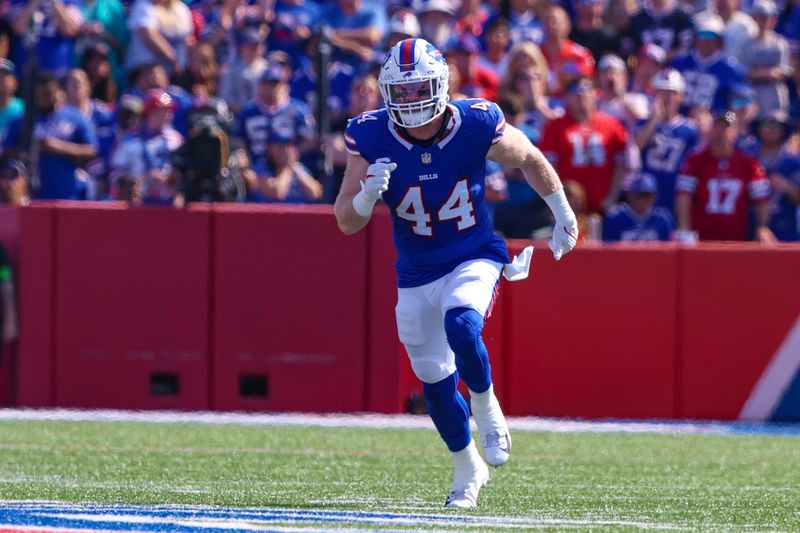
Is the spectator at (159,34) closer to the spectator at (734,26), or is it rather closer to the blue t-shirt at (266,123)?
the blue t-shirt at (266,123)

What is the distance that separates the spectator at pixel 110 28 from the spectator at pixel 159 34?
0.11 m

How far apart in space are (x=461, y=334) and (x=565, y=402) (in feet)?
17.3

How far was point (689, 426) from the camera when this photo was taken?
11.2 metres

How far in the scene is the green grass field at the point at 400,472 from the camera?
21.8 ft

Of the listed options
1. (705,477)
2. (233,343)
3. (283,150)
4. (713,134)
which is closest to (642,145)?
(713,134)

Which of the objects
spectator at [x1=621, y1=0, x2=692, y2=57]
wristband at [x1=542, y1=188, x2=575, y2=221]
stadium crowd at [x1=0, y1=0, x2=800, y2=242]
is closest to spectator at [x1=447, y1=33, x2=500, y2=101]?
stadium crowd at [x1=0, y1=0, x2=800, y2=242]

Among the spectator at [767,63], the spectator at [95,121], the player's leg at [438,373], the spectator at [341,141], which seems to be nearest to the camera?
the player's leg at [438,373]

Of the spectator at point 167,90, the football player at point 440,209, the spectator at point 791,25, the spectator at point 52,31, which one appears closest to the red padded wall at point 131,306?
the spectator at point 167,90

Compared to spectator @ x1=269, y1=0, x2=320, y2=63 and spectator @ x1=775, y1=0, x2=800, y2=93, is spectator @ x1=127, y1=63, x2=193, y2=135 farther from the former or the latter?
spectator @ x1=775, y1=0, x2=800, y2=93

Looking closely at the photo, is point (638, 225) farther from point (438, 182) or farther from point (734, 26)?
point (438, 182)

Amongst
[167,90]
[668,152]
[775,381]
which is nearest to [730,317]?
[775,381]

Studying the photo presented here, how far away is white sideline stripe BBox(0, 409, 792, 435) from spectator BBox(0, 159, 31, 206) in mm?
1680

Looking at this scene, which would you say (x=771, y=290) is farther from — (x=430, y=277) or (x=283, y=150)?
(x=430, y=277)

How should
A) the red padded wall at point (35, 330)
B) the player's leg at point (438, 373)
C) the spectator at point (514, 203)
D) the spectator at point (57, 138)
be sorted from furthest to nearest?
the spectator at point (57, 138) → the spectator at point (514, 203) → the red padded wall at point (35, 330) → the player's leg at point (438, 373)
